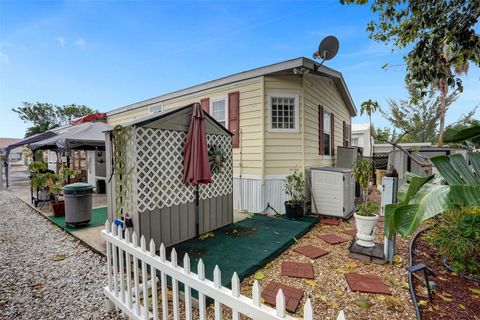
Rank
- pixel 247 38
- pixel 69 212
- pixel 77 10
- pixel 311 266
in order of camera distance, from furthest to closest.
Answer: pixel 247 38, pixel 77 10, pixel 69 212, pixel 311 266

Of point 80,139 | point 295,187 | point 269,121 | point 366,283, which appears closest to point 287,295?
point 366,283

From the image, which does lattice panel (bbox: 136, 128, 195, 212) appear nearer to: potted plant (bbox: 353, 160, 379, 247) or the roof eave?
potted plant (bbox: 353, 160, 379, 247)

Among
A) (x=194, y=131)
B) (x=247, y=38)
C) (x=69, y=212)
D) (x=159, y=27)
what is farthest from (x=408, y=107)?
(x=69, y=212)

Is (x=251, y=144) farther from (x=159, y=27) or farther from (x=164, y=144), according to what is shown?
(x=159, y=27)

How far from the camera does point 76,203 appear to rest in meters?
4.77

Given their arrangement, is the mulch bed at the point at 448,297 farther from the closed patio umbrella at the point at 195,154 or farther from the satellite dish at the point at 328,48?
the satellite dish at the point at 328,48

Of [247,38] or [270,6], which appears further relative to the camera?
[247,38]

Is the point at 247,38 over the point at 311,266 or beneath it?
over

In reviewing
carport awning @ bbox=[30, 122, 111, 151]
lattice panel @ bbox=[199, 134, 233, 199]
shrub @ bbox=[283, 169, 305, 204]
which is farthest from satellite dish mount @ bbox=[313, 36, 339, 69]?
carport awning @ bbox=[30, 122, 111, 151]

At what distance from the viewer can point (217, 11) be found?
260 inches

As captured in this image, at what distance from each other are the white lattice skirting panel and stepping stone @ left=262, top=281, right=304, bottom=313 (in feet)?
6.73

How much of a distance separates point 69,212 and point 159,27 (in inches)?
254

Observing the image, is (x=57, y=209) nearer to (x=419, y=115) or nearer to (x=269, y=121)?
(x=269, y=121)

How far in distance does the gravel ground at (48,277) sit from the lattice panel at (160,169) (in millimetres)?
1165
